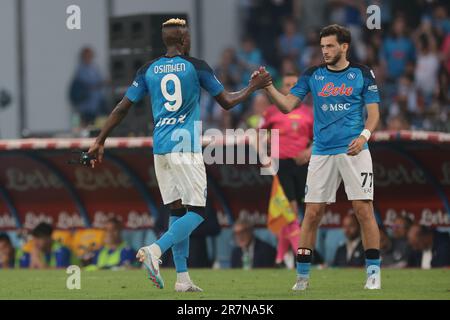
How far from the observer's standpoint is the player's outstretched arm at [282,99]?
41.5 ft

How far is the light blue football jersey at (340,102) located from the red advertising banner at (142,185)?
14.1 ft

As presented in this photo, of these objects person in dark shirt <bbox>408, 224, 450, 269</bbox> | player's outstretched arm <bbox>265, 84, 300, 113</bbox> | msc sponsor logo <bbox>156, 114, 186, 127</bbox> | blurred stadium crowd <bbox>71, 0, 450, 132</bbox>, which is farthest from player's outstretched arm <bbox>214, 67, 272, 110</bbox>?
blurred stadium crowd <bbox>71, 0, 450, 132</bbox>

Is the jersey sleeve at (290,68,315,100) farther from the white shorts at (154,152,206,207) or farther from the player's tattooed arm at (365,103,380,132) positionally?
the white shorts at (154,152,206,207)

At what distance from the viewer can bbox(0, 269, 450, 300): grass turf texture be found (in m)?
12.3

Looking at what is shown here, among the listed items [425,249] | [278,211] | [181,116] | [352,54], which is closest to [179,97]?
[181,116]

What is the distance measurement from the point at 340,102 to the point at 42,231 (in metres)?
7.94

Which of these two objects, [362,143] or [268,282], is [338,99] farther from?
[268,282]

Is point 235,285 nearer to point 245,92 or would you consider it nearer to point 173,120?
point 173,120

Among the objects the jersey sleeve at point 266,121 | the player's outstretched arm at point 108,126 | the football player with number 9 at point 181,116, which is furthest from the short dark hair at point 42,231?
the football player with number 9 at point 181,116

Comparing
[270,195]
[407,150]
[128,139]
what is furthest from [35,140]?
[407,150]

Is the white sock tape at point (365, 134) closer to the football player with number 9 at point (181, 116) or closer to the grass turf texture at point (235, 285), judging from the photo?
the football player with number 9 at point (181, 116)

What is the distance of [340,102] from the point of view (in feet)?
41.5

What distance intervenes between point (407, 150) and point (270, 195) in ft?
7.47

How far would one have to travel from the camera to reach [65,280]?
15.2m
